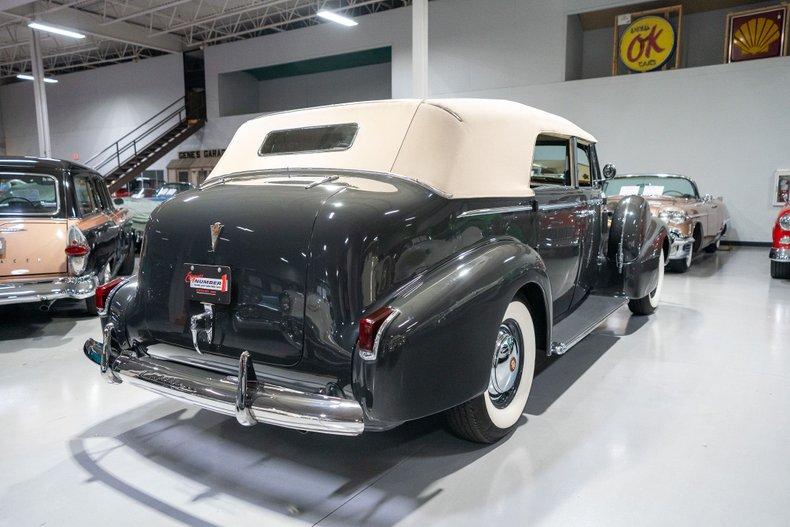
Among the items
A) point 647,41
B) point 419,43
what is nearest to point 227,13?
point 419,43

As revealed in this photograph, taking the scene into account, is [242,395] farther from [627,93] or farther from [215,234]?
[627,93]

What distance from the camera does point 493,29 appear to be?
A: 14125 mm

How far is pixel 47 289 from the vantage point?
177 inches

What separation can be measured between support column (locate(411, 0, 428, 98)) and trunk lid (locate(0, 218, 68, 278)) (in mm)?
6615

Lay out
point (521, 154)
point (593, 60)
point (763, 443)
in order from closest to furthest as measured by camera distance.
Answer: point (763, 443)
point (521, 154)
point (593, 60)

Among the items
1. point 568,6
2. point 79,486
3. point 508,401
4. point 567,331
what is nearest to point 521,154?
point 567,331

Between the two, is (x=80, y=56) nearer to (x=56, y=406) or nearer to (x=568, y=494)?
(x=56, y=406)

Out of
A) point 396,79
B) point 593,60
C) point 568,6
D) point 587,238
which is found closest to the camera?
point 587,238

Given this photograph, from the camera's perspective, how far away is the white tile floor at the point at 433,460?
2.13 metres

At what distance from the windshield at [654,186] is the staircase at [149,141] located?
56.0 feet

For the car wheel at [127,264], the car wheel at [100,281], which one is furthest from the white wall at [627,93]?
the car wheel at [100,281]

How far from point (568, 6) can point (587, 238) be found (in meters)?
11.2

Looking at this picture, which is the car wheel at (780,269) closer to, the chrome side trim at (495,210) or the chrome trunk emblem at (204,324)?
the chrome side trim at (495,210)

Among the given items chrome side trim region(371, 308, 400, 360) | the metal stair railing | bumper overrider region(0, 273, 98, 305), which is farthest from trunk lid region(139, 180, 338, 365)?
the metal stair railing
